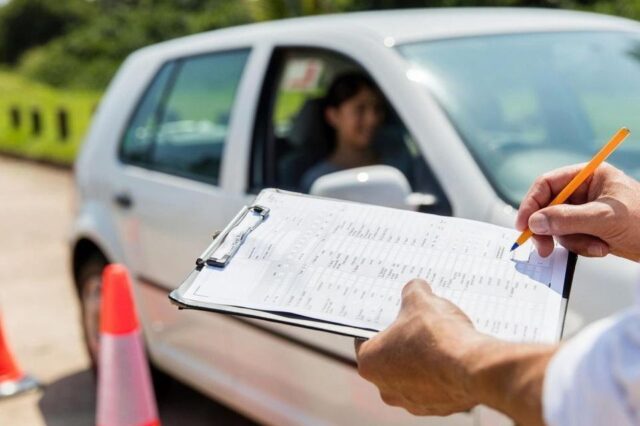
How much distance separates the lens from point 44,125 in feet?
61.3

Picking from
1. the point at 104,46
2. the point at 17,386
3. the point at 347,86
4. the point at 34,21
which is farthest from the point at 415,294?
the point at 34,21

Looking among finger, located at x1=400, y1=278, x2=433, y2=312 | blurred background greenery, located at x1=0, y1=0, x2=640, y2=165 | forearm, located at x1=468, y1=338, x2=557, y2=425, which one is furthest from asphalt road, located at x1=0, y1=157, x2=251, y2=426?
blurred background greenery, located at x1=0, y1=0, x2=640, y2=165

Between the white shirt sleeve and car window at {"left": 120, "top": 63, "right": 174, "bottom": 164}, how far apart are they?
331cm

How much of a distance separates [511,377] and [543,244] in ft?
1.68

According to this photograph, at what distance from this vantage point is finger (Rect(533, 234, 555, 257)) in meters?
1.58

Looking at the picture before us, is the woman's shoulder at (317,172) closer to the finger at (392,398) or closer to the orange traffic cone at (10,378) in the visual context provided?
the orange traffic cone at (10,378)

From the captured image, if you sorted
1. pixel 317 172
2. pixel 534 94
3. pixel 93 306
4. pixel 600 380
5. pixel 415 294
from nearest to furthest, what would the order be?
pixel 600 380 → pixel 415 294 → pixel 534 94 → pixel 317 172 → pixel 93 306

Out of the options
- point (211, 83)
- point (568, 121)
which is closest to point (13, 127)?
point (211, 83)

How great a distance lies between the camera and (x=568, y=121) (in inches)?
123

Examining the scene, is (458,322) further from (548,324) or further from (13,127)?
(13,127)

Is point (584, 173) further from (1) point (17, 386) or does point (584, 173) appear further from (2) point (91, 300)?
(1) point (17, 386)

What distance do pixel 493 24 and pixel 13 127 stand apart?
16.7 meters

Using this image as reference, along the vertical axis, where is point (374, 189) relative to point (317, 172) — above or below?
above

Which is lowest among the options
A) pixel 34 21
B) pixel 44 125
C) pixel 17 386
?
pixel 34 21
